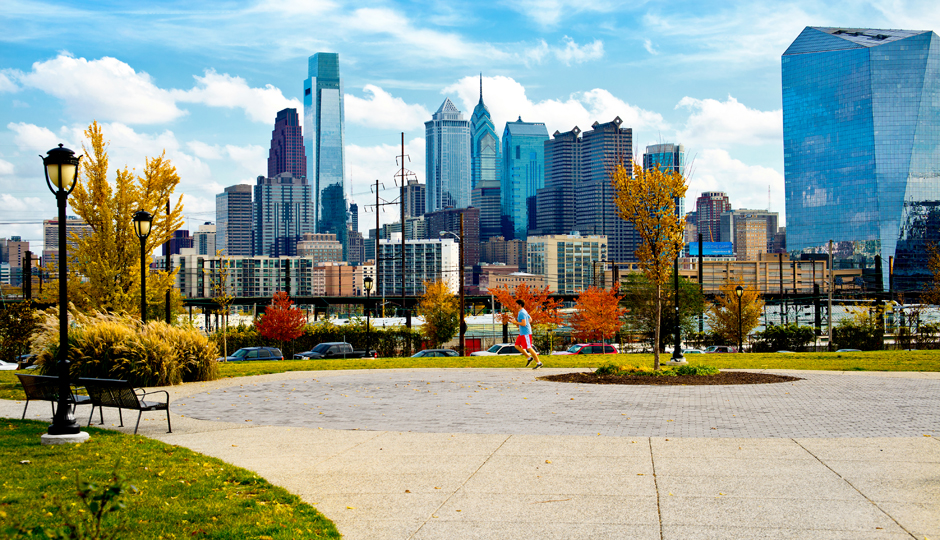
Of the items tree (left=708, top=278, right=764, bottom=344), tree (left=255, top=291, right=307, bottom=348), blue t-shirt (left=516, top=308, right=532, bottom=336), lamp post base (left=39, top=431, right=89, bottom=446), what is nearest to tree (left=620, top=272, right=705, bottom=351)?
tree (left=708, top=278, right=764, bottom=344)

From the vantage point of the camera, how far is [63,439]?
869 centimetres

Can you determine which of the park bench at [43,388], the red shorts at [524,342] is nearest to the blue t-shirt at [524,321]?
the red shorts at [524,342]

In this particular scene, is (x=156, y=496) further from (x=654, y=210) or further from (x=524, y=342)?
(x=524, y=342)

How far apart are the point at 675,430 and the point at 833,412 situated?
10.6 ft

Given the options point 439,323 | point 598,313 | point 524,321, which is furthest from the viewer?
point 439,323

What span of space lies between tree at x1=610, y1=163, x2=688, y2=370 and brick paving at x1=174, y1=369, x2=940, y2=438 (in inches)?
154

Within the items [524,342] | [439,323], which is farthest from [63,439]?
[439,323]

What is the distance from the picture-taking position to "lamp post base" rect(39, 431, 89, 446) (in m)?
8.62

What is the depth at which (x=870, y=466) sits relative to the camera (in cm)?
748

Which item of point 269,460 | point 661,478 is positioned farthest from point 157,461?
point 661,478

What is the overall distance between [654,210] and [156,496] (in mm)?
13927

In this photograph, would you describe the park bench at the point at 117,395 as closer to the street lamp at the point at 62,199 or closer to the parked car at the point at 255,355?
the street lamp at the point at 62,199

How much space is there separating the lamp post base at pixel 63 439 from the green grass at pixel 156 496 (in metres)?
0.19

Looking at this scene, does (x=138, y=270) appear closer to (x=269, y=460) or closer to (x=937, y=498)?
(x=269, y=460)
